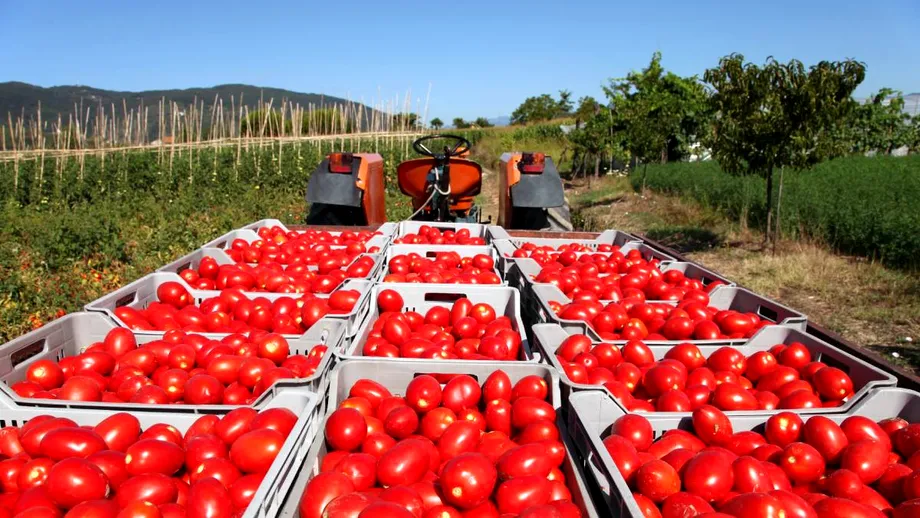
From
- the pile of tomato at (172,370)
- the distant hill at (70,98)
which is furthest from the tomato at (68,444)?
the distant hill at (70,98)

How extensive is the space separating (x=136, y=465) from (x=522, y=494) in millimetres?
1223

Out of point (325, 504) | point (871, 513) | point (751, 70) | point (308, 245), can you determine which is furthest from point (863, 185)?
point (325, 504)

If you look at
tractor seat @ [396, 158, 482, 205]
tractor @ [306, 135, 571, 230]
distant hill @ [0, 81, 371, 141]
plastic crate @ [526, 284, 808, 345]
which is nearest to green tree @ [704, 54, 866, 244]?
tractor @ [306, 135, 571, 230]

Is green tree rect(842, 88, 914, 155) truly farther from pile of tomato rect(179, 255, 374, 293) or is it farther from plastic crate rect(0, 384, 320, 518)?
plastic crate rect(0, 384, 320, 518)

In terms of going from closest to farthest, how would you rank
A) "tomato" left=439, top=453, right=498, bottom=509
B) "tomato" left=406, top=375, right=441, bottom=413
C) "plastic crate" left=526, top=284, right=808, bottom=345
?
"tomato" left=439, top=453, right=498, bottom=509
"tomato" left=406, top=375, right=441, bottom=413
"plastic crate" left=526, top=284, right=808, bottom=345

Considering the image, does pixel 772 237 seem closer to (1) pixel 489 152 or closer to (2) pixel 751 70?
(2) pixel 751 70

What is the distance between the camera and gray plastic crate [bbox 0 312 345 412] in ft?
7.39

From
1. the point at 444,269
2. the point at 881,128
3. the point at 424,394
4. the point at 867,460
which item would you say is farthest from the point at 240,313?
the point at 881,128

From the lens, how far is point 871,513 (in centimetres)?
167

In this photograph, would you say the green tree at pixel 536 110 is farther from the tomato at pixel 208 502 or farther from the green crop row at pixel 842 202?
the tomato at pixel 208 502

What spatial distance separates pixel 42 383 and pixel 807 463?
3.03 meters

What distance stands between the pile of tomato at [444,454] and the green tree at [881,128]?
1386 inches

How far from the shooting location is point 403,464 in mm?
1934

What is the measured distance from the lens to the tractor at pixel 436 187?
700 cm
